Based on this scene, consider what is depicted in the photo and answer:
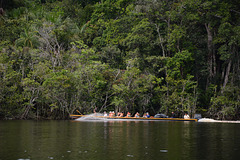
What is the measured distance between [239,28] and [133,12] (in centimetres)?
1312

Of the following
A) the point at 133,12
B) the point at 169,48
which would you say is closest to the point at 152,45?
the point at 169,48

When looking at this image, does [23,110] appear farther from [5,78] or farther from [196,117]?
[196,117]

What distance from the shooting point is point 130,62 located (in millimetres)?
36969

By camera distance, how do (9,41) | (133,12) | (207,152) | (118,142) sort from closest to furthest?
1. (207,152)
2. (118,142)
3. (9,41)
4. (133,12)

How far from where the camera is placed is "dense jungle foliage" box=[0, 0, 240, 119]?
3275cm

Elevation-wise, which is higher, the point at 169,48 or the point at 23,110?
the point at 169,48

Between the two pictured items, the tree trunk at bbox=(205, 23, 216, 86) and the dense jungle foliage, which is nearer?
the dense jungle foliage

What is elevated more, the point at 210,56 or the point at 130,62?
the point at 210,56

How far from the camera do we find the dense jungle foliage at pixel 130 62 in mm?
32750

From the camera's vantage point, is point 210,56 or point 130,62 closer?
point 130,62

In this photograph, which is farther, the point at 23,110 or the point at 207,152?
the point at 23,110

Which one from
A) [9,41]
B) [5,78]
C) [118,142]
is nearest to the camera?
[118,142]

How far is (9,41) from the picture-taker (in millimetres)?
36312

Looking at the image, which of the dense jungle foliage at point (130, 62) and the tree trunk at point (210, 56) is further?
the tree trunk at point (210, 56)
